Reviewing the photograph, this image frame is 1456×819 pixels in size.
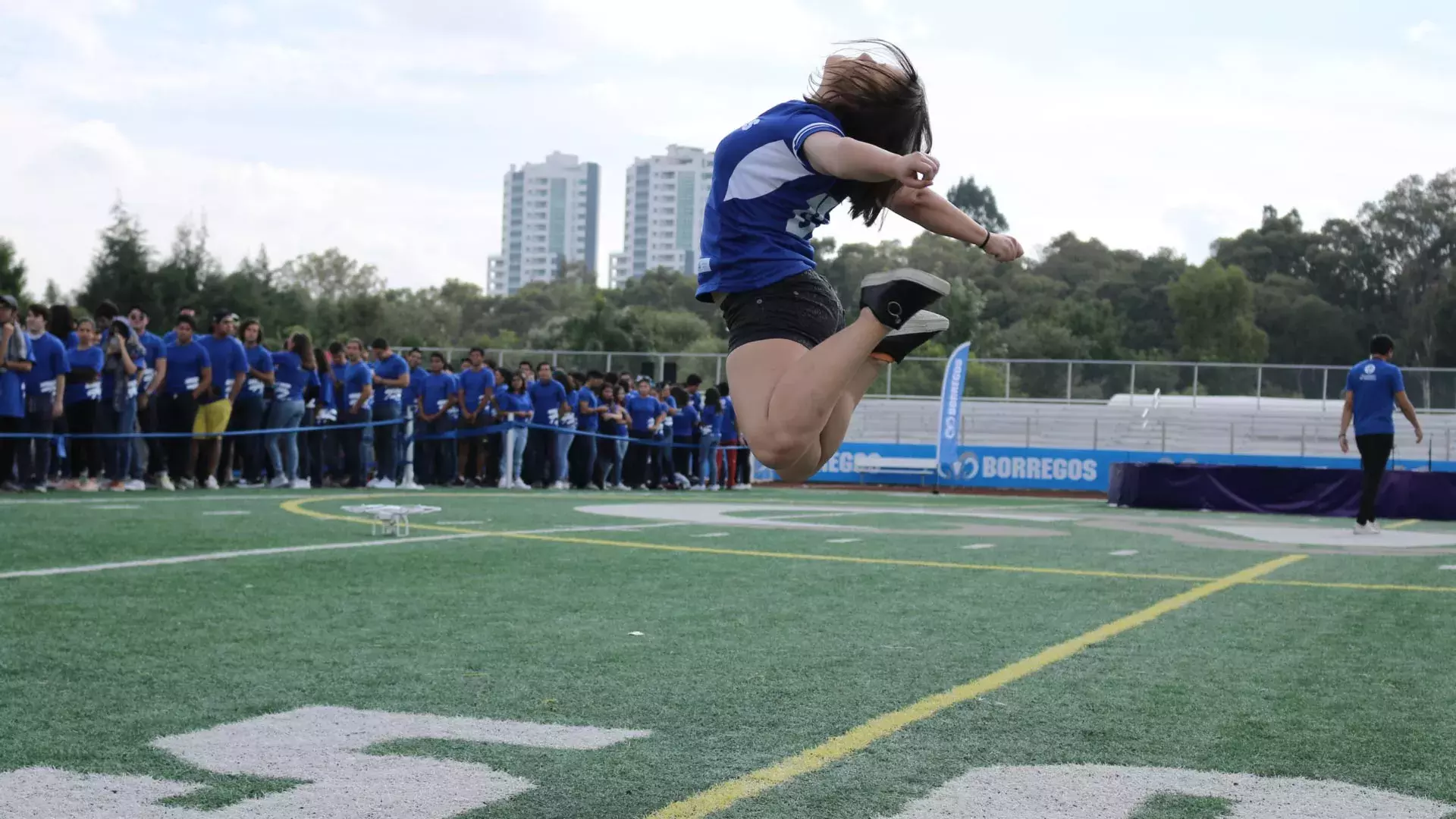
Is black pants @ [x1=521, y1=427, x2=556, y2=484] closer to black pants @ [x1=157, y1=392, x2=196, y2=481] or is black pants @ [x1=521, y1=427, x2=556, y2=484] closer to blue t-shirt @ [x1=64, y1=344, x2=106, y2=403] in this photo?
black pants @ [x1=157, y1=392, x2=196, y2=481]

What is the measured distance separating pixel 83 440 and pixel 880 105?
13388 mm

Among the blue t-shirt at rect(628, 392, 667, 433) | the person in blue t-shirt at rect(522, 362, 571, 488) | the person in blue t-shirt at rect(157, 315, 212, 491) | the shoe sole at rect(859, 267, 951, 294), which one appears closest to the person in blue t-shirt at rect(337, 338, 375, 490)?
the person in blue t-shirt at rect(157, 315, 212, 491)

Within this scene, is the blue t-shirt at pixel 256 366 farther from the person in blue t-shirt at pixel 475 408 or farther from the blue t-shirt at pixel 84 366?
the person in blue t-shirt at pixel 475 408

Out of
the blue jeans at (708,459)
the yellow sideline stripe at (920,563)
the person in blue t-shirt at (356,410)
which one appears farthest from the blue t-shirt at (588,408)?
the yellow sideline stripe at (920,563)

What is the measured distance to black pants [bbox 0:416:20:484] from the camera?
14305 mm

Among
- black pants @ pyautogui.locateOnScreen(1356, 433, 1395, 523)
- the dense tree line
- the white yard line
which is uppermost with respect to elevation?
the dense tree line

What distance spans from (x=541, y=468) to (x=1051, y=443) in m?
15.6

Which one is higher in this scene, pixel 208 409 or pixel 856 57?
pixel 856 57

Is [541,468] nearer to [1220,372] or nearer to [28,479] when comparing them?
[28,479]

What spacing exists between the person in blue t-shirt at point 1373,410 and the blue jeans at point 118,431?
506 inches

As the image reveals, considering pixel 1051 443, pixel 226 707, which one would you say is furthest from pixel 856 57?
pixel 1051 443

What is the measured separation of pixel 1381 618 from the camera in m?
7.33

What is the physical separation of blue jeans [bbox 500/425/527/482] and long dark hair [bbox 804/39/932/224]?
15.6 meters

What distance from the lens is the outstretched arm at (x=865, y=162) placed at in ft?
13.5
